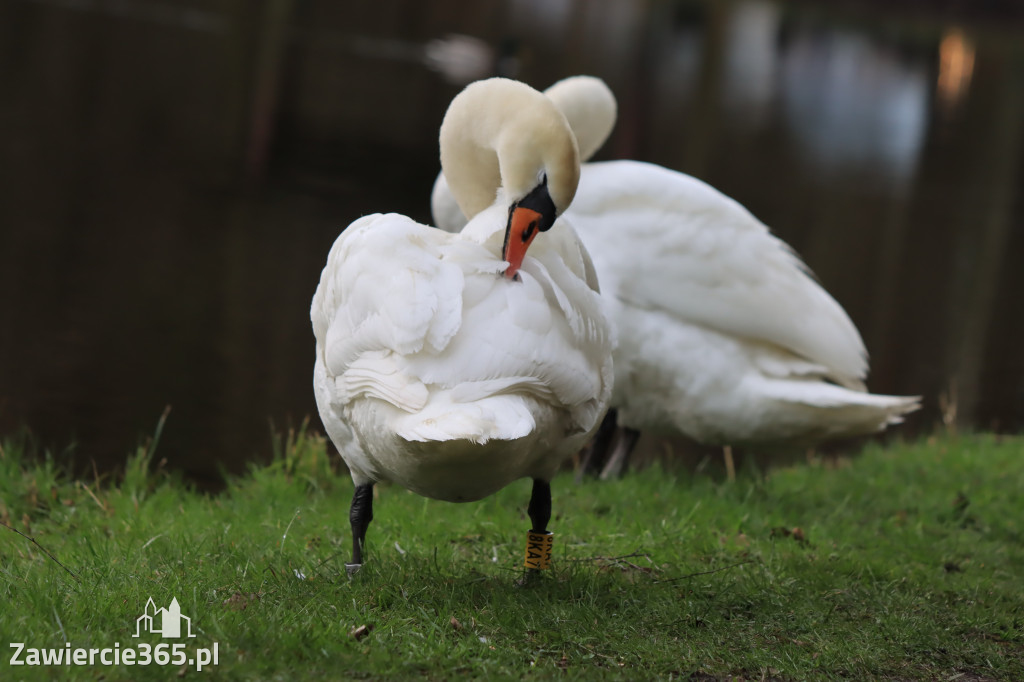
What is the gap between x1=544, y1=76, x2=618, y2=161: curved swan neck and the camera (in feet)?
22.4

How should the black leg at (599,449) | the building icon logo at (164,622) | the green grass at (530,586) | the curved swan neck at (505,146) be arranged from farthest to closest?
1. the black leg at (599,449)
2. the curved swan neck at (505,146)
3. the green grass at (530,586)
4. the building icon logo at (164,622)

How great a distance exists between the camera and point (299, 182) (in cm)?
1387

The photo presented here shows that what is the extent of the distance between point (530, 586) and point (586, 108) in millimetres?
3443

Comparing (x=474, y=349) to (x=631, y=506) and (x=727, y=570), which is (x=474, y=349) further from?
(x=631, y=506)

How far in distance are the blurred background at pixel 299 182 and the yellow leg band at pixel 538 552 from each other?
9.67 ft

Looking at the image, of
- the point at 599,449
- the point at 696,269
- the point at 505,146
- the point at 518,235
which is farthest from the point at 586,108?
the point at 518,235

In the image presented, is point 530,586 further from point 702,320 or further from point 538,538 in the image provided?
point 702,320

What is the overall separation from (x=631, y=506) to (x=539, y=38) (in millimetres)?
26233

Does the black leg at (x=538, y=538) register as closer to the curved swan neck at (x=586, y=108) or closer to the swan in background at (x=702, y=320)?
the swan in background at (x=702, y=320)

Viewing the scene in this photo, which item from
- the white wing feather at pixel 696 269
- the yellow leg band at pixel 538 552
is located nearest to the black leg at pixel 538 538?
the yellow leg band at pixel 538 552

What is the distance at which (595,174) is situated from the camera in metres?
6.19

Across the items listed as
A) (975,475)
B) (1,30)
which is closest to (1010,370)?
(975,475)

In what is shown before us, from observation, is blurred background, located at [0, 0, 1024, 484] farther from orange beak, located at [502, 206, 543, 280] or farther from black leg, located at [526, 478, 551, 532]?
orange beak, located at [502, 206, 543, 280]

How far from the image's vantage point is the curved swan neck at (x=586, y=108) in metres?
6.83
